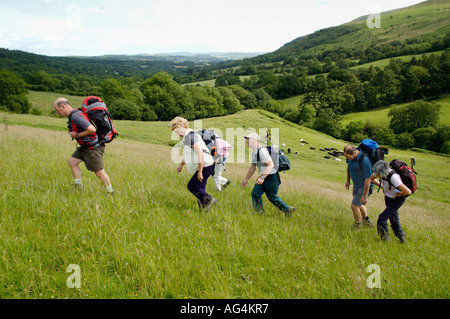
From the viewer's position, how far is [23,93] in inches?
2539

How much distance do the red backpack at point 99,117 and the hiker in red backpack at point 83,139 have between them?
10 centimetres

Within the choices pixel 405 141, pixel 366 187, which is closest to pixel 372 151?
pixel 366 187

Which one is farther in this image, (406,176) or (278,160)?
(278,160)

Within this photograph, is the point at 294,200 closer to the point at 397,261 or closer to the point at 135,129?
the point at 397,261

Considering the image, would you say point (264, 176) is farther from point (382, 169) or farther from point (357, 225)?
point (357, 225)

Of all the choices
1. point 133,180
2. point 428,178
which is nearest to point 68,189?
point 133,180

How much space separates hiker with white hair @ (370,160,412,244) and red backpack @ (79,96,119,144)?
601cm

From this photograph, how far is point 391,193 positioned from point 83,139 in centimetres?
695

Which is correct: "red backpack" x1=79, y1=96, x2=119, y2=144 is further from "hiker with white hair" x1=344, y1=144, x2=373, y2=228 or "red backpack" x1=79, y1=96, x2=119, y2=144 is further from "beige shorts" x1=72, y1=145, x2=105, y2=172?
"hiker with white hair" x1=344, y1=144, x2=373, y2=228

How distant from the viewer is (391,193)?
218 inches

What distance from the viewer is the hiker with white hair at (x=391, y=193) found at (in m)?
5.25

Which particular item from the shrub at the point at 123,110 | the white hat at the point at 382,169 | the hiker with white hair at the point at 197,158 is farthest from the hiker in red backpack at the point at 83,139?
the shrub at the point at 123,110
